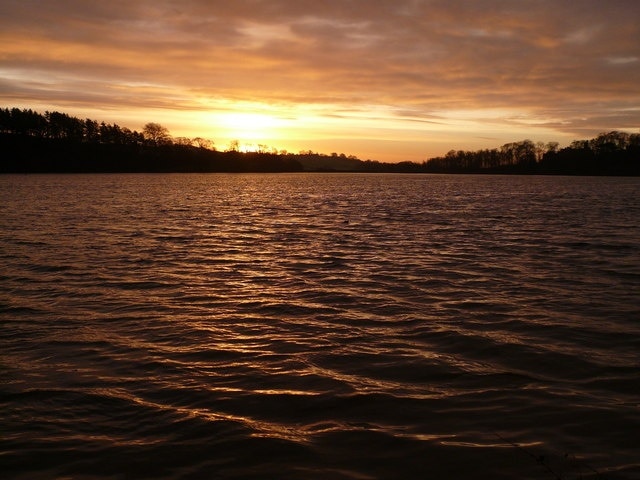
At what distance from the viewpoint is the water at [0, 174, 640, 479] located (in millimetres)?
6906

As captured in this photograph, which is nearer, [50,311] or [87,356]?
[87,356]

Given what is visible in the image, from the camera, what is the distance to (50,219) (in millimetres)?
38531

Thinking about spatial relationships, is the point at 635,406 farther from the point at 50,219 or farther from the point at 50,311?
the point at 50,219

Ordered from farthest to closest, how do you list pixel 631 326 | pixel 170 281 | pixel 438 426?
pixel 170 281, pixel 631 326, pixel 438 426

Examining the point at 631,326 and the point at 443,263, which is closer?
the point at 631,326

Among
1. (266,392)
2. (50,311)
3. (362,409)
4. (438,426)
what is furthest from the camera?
(50,311)

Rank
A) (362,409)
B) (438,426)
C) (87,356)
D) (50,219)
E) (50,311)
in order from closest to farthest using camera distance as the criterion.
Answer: (438,426) < (362,409) < (87,356) < (50,311) < (50,219)

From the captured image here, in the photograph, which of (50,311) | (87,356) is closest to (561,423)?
(87,356)

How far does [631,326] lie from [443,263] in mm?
9262

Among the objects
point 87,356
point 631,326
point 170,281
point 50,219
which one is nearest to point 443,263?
point 631,326

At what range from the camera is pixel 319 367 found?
9953 millimetres

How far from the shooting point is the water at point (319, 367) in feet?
22.7

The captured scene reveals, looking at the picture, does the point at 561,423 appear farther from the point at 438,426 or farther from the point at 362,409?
the point at 362,409

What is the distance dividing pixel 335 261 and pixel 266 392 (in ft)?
44.4
